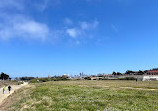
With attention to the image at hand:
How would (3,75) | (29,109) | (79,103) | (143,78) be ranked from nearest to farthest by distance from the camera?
1. (29,109)
2. (79,103)
3. (143,78)
4. (3,75)

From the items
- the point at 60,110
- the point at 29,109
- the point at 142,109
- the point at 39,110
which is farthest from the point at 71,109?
the point at 142,109

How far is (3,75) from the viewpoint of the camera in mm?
169625

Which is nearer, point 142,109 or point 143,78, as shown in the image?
point 142,109

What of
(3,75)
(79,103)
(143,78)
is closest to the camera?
(79,103)

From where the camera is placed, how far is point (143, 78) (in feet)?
397

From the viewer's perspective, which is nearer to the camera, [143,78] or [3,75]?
[143,78]

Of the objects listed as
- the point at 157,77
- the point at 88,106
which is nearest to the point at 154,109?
the point at 88,106

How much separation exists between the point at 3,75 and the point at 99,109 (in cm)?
17622

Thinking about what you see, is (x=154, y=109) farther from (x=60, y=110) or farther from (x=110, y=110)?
(x=60, y=110)

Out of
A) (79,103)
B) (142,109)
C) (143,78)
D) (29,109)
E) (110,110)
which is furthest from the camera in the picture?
(143,78)

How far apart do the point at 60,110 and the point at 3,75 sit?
6856 inches

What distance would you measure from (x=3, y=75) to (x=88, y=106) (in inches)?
6875

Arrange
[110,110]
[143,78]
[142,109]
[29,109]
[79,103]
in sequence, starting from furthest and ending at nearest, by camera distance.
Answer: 1. [143,78]
2. [79,103]
3. [29,109]
4. [142,109]
5. [110,110]

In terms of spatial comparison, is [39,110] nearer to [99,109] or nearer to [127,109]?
[99,109]
